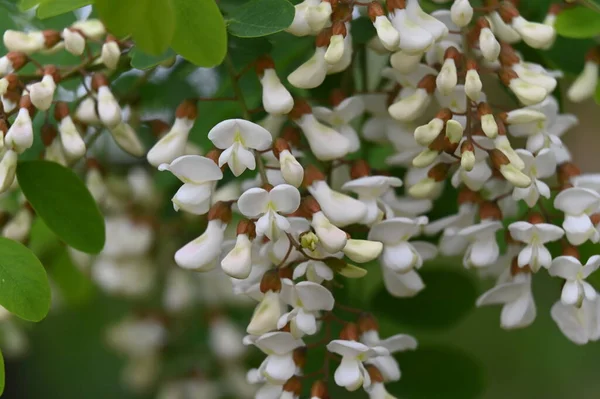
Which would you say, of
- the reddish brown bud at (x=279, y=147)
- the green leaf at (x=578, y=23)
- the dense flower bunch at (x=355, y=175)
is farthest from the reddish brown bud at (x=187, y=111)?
the green leaf at (x=578, y=23)

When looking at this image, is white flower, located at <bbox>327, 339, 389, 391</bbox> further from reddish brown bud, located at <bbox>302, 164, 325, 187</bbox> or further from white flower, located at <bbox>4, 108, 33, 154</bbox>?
white flower, located at <bbox>4, 108, 33, 154</bbox>

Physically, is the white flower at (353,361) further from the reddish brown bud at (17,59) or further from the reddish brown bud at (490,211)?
the reddish brown bud at (17,59)

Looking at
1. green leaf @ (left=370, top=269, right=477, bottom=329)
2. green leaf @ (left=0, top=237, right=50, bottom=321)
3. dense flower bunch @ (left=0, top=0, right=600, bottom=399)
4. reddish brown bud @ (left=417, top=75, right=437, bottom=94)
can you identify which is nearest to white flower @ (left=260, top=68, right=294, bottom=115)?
dense flower bunch @ (left=0, top=0, right=600, bottom=399)

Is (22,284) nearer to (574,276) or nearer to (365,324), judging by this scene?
(365,324)

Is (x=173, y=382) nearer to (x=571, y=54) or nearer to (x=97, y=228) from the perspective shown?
(x=97, y=228)

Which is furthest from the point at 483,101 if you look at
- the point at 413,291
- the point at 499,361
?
the point at 499,361

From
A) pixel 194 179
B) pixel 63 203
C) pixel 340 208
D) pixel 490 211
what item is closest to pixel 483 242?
pixel 490 211
